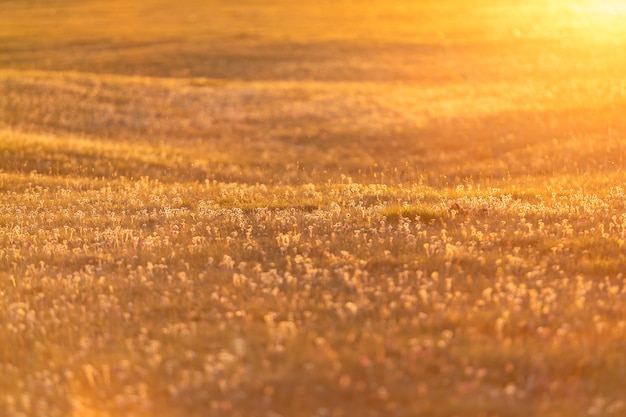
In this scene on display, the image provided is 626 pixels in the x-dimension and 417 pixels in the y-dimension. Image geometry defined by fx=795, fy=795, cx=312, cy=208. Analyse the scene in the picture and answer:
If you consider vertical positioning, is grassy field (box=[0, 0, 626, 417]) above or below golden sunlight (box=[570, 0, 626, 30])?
below

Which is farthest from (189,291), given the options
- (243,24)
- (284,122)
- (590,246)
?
(243,24)

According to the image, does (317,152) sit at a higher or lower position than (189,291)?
lower

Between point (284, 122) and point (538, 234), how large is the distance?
79.4 feet

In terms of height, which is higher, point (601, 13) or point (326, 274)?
point (601, 13)

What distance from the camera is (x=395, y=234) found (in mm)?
10312

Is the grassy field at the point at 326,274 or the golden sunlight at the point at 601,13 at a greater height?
the golden sunlight at the point at 601,13

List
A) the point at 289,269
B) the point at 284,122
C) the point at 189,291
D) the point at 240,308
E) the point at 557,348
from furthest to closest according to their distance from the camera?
the point at 284,122 → the point at 289,269 → the point at 189,291 → the point at 240,308 → the point at 557,348

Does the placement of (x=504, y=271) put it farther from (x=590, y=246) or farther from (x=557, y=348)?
(x=557, y=348)

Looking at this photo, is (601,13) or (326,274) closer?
(326,274)

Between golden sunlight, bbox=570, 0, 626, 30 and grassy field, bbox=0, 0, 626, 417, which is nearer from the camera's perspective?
grassy field, bbox=0, 0, 626, 417

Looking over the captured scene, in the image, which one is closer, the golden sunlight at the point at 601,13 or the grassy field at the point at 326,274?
the grassy field at the point at 326,274

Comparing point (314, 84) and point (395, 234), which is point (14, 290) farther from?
point (314, 84)

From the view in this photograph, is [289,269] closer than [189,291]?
No

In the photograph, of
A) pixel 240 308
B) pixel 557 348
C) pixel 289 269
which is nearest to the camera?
pixel 557 348
